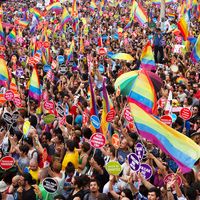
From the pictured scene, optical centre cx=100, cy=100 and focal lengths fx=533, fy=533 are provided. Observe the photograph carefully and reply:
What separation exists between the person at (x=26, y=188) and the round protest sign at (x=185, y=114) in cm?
301

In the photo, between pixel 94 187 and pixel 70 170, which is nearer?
pixel 94 187

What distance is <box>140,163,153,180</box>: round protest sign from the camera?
19.5 ft

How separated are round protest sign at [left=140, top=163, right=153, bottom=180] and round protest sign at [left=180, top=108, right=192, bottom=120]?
2448mm

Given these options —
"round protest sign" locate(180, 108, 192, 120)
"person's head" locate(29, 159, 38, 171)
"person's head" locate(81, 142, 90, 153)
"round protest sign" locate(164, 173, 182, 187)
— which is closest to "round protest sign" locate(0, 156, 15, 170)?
"person's head" locate(29, 159, 38, 171)

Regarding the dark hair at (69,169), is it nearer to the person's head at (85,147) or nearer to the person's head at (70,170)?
the person's head at (70,170)

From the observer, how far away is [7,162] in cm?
668

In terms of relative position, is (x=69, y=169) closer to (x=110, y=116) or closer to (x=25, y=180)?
(x=25, y=180)

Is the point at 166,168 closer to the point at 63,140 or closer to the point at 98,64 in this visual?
the point at 63,140

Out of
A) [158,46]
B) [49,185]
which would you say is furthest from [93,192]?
[158,46]

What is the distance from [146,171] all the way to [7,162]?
5.97 ft

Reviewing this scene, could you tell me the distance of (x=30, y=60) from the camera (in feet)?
45.0

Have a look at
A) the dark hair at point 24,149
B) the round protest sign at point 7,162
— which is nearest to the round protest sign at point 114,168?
the round protest sign at point 7,162

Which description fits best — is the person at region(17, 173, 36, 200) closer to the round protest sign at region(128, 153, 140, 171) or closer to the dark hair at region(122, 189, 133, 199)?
the dark hair at region(122, 189, 133, 199)

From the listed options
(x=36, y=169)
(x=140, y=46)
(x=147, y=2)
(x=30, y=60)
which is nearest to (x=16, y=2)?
(x=147, y=2)
